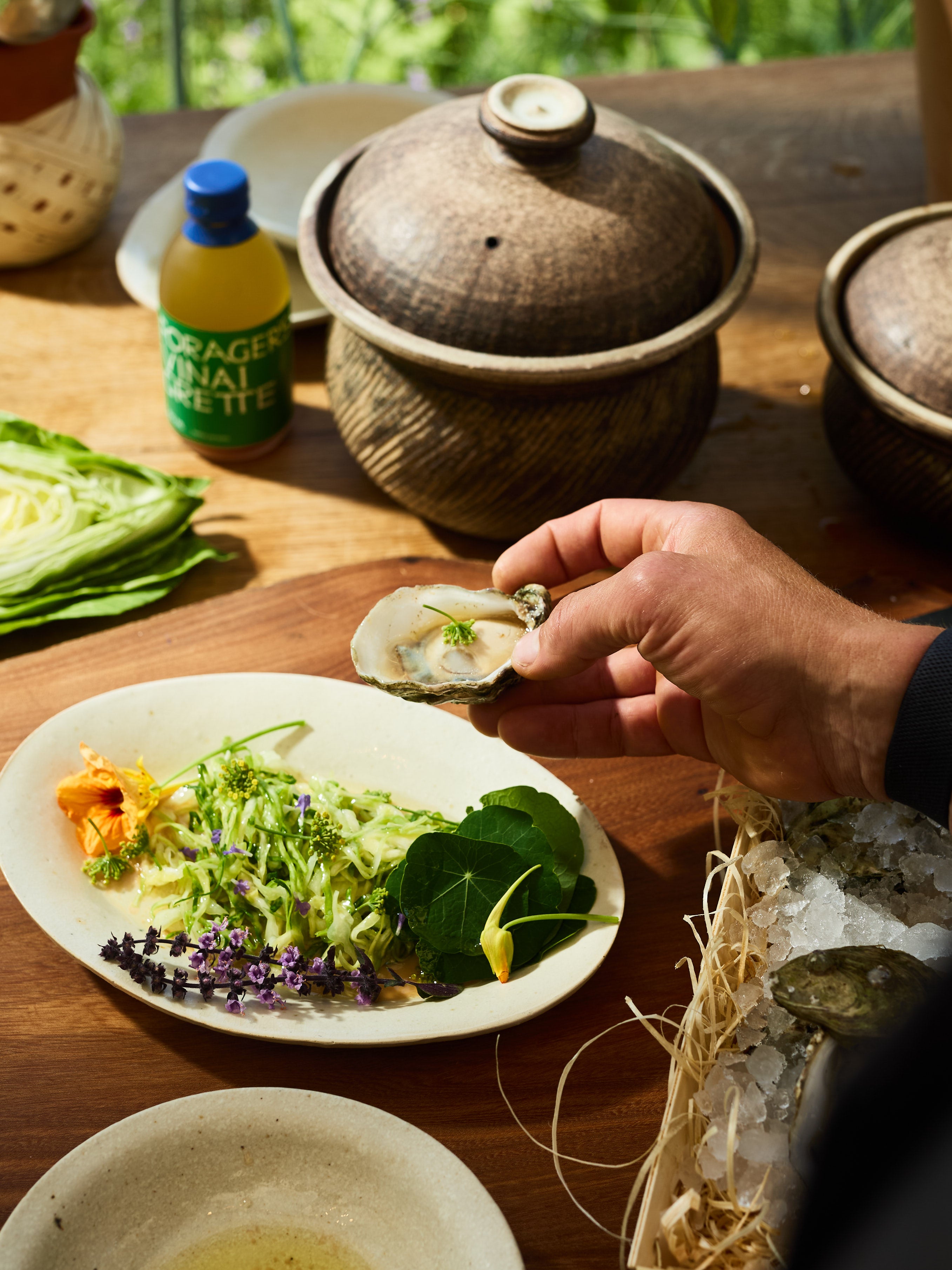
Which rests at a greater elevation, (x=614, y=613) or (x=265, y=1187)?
(x=614, y=613)

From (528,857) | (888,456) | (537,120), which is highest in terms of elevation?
(537,120)

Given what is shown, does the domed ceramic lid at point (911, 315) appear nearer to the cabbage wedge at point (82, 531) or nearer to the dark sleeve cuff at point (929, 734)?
the dark sleeve cuff at point (929, 734)

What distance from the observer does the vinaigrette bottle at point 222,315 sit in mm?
1596

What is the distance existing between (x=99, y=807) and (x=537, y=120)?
1022 mm

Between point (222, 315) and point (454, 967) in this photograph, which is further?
point (222, 315)

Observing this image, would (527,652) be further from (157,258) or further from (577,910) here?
(157,258)

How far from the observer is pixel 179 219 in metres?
Result: 2.10

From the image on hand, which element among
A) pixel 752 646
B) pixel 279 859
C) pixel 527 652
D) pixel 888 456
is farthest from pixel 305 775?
pixel 888 456

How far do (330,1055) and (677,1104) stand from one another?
356 millimetres

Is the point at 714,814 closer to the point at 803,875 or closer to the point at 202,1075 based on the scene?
the point at 803,875

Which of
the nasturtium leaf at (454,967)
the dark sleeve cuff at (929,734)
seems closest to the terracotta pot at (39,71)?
the nasturtium leaf at (454,967)

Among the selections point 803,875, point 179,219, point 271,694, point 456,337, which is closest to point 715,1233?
point 803,875

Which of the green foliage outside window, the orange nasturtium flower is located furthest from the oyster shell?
the green foliage outside window

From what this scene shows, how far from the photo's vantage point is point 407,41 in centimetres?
416
